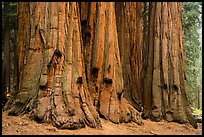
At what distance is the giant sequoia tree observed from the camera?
580 cm

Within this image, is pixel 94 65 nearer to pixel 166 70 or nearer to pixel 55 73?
pixel 55 73

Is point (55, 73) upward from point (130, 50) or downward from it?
downward

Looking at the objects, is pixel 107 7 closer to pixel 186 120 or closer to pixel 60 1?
pixel 60 1

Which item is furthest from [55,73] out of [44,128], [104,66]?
[104,66]

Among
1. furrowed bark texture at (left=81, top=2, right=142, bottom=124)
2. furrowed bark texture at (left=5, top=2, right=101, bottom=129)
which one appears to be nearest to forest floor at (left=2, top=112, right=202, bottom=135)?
furrowed bark texture at (left=5, top=2, right=101, bottom=129)

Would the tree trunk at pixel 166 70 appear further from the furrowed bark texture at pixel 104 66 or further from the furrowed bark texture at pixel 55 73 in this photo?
the furrowed bark texture at pixel 55 73

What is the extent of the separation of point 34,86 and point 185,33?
1450cm

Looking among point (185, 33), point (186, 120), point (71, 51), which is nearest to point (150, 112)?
point (186, 120)

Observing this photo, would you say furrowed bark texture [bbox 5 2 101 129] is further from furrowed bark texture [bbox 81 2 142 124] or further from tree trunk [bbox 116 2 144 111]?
tree trunk [bbox 116 2 144 111]

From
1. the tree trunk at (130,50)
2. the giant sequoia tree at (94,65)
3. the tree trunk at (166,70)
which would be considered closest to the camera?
the giant sequoia tree at (94,65)

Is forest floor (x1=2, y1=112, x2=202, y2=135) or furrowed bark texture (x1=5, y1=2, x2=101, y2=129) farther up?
furrowed bark texture (x1=5, y1=2, x2=101, y2=129)

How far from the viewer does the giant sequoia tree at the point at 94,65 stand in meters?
5.80

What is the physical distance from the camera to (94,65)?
726 centimetres

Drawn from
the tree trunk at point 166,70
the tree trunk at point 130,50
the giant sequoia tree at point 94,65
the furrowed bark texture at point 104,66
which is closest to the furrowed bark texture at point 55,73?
the giant sequoia tree at point 94,65
